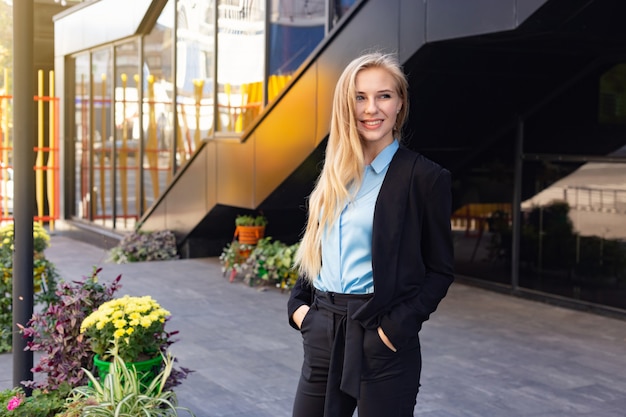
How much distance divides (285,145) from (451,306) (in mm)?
2471

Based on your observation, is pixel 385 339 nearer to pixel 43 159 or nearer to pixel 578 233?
pixel 578 233

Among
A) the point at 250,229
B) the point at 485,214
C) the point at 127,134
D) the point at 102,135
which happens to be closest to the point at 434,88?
the point at 485,214

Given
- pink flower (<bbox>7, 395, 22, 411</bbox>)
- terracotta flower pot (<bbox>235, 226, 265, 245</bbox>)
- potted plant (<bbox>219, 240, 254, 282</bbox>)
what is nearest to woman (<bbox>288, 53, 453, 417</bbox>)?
pink flower (<bbox>7, 395, 22, 411</bbox>)

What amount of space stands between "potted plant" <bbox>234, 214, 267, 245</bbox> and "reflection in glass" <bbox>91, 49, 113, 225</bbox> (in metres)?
5.09

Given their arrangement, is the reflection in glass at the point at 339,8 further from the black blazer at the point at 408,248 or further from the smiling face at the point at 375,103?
the black blazer at the point at 408,248

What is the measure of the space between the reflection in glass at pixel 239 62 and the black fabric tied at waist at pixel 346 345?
8.05 meters

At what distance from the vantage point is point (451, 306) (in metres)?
9.31

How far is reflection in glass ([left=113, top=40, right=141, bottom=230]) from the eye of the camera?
592 inches

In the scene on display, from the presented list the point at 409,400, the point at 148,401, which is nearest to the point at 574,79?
the point at 148,401

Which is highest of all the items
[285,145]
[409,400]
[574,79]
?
[574,79]

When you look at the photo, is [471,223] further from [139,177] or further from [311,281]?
[311,281]

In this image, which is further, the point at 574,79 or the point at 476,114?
the point at 476,114

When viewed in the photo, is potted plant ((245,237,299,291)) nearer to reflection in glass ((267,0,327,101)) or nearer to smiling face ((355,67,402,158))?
reflection in glass ((267,0,327,101))

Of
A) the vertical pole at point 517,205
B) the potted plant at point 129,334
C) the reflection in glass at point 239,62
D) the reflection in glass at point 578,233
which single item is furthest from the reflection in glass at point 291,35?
the potted plant at point 129,334
